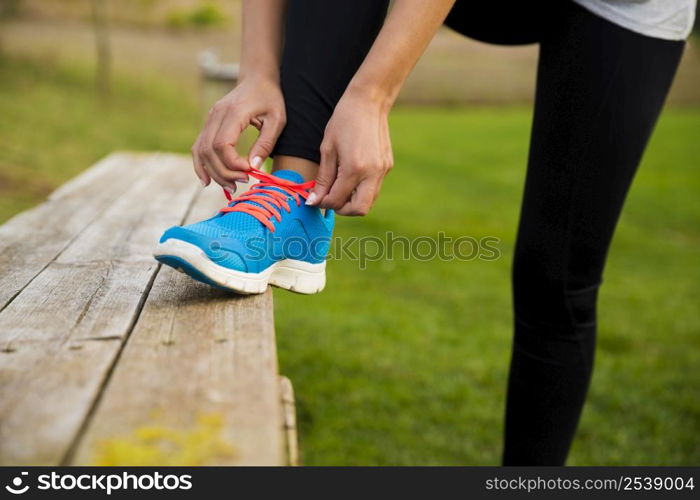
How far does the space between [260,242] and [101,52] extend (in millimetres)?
8394

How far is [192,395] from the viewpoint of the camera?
0.67 meters

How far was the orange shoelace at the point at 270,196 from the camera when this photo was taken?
1048 mm

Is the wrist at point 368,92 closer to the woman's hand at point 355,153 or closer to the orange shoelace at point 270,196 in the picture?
the woman's hand at point 355,153

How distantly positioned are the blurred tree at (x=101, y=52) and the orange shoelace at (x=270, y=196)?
26.2 feet

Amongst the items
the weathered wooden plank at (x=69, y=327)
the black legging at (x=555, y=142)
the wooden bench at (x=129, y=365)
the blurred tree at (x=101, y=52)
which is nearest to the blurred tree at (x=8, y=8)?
the blurred tree at (x=101, y=52)

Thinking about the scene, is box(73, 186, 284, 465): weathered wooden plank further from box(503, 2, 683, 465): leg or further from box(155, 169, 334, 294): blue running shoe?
box(503, 2, 683, 465): leg

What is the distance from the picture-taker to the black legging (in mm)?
1071

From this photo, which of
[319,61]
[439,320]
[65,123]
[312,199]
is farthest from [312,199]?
[65,123]

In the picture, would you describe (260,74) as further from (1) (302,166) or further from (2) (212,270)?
(2) (212,270)

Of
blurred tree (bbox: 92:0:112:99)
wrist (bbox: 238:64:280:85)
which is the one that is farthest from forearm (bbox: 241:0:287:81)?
blurred tree (bbox: 92:0:112:99)

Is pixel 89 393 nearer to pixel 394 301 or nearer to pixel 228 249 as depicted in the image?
pixel 228 249

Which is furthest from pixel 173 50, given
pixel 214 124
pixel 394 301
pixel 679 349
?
pixel 214 124

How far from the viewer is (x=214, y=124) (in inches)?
41.8
